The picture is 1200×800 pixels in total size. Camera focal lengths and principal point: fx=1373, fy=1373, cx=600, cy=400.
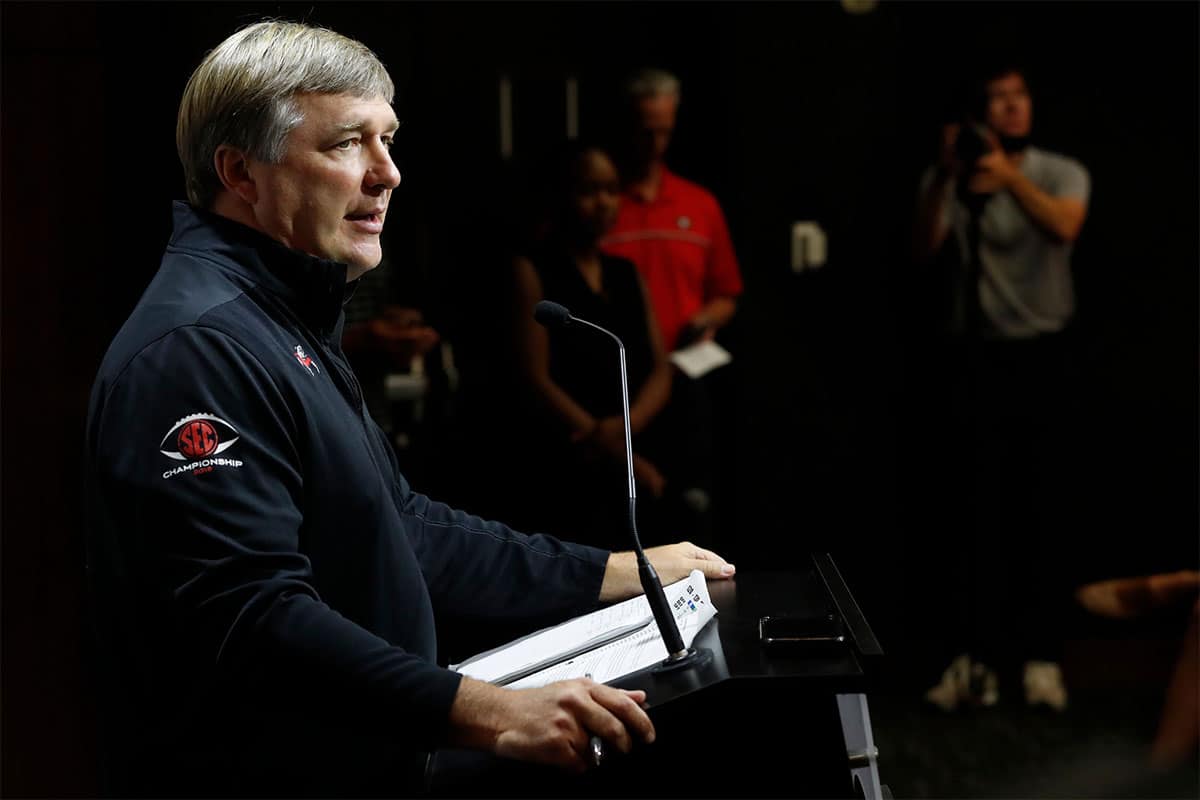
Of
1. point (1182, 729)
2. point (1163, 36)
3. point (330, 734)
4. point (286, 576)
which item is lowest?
point (1182, 729)

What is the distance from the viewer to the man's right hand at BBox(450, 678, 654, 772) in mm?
1114

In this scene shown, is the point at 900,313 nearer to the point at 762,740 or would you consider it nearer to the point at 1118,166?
the point at 1118,166

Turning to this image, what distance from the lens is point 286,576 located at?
119 centimetres

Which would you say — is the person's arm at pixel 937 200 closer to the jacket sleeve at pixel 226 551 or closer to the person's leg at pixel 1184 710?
the person's leg at pixel 1184 710

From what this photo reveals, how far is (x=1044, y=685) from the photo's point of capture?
366cm

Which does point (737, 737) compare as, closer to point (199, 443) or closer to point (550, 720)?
point (550, 720)

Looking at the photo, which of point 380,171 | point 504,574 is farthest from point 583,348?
point 380,171

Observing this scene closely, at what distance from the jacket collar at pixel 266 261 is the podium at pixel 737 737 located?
0.49 metres

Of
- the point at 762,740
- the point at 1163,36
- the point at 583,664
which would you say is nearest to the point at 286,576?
the point at 583,664

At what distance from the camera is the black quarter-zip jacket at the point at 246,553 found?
116 cm

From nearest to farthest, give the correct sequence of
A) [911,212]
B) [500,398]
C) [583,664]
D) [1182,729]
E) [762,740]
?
[762,740] < [583,664] < [1182,729] < [500,398] < [911,212]

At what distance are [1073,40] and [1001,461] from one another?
1253 millimetres

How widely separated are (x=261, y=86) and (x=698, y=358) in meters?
2.45

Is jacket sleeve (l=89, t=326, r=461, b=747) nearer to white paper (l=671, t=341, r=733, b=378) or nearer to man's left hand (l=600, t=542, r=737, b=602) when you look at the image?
man's left hand (l=600, t=542, r=737, b=602)
